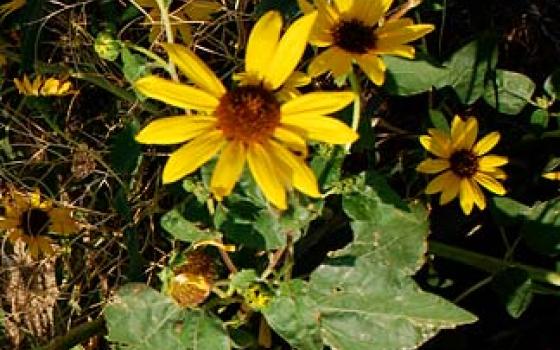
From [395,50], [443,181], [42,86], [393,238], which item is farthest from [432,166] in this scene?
[42,86]

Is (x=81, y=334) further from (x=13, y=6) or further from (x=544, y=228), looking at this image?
(x=544, y=228)

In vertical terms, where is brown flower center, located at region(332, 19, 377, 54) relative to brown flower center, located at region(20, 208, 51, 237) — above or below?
above

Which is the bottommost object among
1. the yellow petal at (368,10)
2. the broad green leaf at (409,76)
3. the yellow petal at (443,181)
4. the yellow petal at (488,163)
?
the yellow petal at (443,181)

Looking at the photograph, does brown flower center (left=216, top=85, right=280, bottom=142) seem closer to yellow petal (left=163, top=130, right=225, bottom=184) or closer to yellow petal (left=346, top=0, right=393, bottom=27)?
yellow petal (left=163, top=130, right=225, bottom=184)

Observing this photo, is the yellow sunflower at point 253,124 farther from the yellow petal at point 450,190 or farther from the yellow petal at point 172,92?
the yellow petal at point 450,190

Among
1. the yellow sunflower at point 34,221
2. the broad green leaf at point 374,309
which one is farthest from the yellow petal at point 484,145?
the yellow sunflower at point 34,221

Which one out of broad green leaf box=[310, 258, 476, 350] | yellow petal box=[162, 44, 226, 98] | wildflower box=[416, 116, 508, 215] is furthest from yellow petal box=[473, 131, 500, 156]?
yellow petal box=[162, 44, 226, 98]
